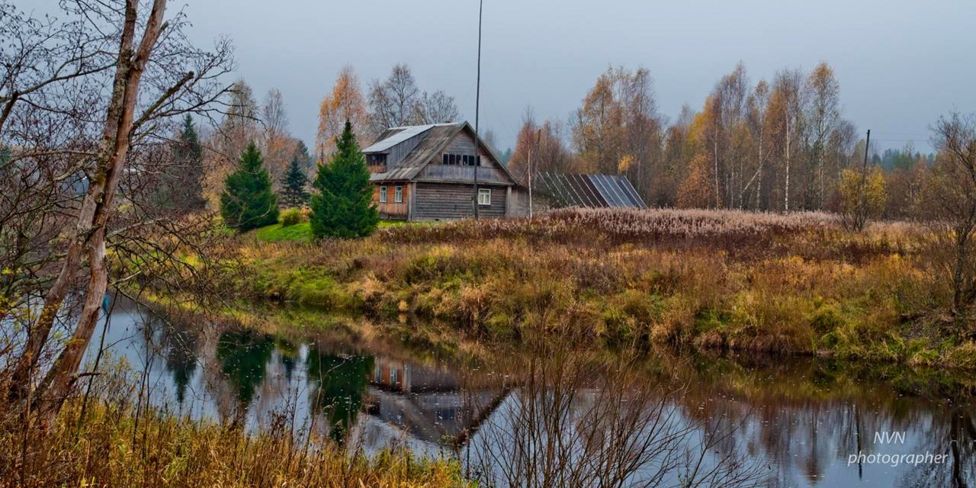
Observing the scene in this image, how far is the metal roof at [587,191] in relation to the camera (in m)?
45.1

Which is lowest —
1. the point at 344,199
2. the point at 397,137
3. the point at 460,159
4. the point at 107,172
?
the point at 107,172

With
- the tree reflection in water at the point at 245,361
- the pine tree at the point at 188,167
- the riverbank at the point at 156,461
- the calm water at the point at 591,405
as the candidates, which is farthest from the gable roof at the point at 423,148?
the riverbank at the point at 156,461

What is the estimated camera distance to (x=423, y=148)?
41.5 m

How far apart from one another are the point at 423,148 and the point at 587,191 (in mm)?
10082

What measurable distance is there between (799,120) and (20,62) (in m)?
51.0

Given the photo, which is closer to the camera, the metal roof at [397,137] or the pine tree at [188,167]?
the pine tree at [188,167]

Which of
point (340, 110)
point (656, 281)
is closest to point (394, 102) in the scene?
point (340, 110)

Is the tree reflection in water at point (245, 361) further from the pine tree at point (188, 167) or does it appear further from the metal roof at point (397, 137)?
the metal roof at point (397, 137)

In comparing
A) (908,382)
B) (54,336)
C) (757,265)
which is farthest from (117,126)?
(757,265)

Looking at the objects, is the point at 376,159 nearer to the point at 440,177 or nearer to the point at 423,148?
the point at 423,148

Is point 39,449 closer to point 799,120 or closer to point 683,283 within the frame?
point 683,283

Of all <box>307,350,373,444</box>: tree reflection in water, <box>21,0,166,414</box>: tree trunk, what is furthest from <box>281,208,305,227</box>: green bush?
<box>21,0,166,414</box>: tree trunk

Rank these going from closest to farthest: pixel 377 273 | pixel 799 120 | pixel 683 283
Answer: pixel 683 283 < pixel 377 273 < pixel 799 120

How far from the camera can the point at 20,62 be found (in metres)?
6.54
